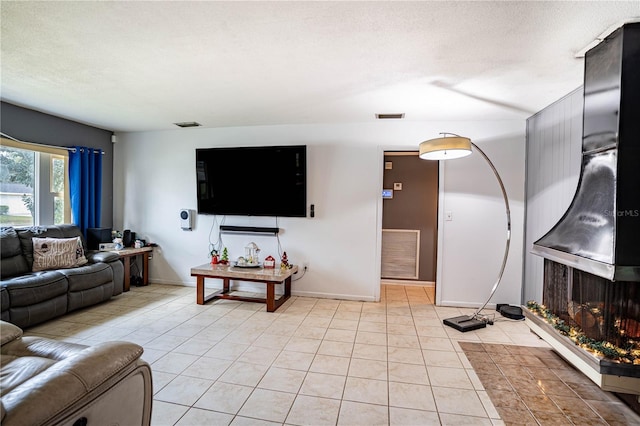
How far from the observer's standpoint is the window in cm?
347

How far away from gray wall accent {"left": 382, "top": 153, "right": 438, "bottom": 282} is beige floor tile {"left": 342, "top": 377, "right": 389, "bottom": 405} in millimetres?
3024

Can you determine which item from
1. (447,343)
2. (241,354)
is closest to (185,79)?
(241,354)

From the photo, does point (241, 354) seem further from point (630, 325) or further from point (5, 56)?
point (5, 56)

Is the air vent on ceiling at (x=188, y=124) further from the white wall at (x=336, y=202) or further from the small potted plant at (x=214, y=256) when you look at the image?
the small potted plant at (x=214, y=256)

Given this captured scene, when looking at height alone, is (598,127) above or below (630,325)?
above

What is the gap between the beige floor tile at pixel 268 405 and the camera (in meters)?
1.79

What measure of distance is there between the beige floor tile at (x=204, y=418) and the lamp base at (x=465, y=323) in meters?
2.34

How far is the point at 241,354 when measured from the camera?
8.25 feet

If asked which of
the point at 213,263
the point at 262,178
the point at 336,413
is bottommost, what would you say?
the point at 336,413

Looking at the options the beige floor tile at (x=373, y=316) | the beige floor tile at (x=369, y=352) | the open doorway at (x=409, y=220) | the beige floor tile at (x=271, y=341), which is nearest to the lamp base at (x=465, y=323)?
the beige floor tile at (x=373, y=316)

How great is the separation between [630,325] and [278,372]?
2.28m

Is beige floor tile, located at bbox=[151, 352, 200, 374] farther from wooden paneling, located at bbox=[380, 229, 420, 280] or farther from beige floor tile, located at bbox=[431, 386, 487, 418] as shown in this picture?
wooden paneling, located at bbox=[380, 229, 420, 280]

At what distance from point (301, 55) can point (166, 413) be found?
2.46 meters

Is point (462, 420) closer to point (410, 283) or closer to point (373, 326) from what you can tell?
point (373, 326)
